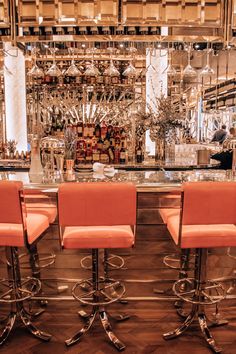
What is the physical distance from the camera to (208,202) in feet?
7.73

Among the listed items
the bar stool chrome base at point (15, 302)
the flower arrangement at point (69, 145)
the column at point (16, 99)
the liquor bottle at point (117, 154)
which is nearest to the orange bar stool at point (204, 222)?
the bar stool chrome base at point (15, 302)

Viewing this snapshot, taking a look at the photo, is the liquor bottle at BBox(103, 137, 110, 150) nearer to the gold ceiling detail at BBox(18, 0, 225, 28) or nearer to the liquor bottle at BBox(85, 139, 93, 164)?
the liquor bottle at BBox(85, 139, 93, 164)

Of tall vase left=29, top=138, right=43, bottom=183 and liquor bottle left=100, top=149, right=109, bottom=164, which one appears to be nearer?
tall vase left=29, top=138, right=43, bottom=183

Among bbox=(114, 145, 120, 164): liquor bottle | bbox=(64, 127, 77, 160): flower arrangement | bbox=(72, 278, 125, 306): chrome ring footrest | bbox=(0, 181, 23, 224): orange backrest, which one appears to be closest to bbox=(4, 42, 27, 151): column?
bbox=(114, 145, 120, 164): liquor bottle

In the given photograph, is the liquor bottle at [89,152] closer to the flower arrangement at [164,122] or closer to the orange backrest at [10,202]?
the flower arrangement at [164,122]

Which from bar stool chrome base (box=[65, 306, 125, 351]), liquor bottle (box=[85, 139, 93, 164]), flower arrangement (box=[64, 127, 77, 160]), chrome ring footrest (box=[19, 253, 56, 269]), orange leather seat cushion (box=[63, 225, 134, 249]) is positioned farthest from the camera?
liquor bottle (box=[85, 139, 93, 164])

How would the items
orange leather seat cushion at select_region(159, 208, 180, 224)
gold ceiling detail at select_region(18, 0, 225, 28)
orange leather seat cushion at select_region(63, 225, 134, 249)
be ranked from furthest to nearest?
gold ceiling detail at select_region(18, 0, 225, 28), orange leather seat cushion at select_region(159, 208, 180, 224), orange leather seat cushion at select_region(63, 225, 134, 249)

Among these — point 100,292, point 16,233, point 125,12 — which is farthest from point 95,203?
point 125,12

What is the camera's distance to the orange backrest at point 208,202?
91.0 inches

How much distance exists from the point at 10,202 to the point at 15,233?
7.4 inches

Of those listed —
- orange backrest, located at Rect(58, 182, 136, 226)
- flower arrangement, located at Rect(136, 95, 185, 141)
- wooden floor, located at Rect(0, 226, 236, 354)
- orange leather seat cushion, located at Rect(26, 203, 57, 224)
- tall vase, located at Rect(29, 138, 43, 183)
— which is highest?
flower arrangement, located at Rect(136, 95, 185, 141)

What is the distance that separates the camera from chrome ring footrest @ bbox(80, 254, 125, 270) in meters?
3.10

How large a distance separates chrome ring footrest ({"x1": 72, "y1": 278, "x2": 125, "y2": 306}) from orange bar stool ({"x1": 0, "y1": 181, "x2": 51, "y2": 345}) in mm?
355

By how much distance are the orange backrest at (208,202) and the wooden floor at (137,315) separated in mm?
779
